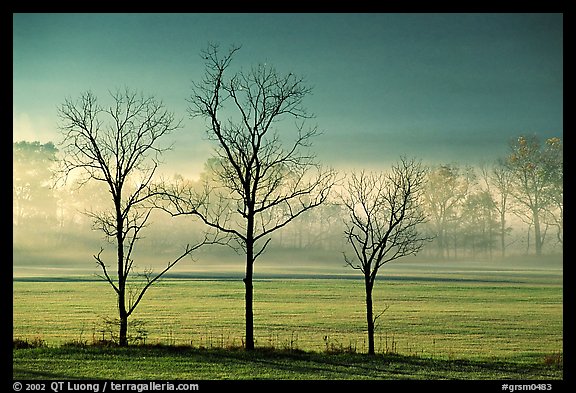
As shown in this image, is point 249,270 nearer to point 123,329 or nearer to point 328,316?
point 123,329

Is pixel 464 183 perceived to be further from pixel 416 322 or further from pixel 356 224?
pixel 356 224

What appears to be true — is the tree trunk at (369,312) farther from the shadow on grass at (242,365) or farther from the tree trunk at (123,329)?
the tree trunk at (123,329)

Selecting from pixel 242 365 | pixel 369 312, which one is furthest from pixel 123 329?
pixel 369 312

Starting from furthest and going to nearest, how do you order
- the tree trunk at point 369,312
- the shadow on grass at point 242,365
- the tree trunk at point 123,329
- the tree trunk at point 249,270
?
the tree trunk at point 123,329 < the tree trunk at point 369,312 < the tree trunk at point 249,270 < the shadow on grass at point 242,365

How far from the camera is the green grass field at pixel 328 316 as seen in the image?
9.55 metres

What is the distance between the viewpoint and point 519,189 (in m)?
13.6

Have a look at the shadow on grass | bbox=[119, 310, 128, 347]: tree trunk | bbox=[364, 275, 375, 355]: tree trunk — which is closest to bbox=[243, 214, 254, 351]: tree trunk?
the shadow on grass

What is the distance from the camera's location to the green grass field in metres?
9.55

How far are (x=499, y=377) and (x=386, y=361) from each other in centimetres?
141

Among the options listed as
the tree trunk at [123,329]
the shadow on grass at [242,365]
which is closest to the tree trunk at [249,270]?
the shadow on grass at [242,365]

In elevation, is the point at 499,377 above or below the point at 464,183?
below
